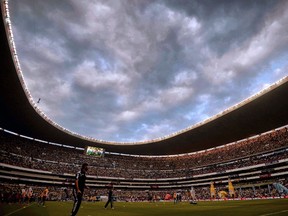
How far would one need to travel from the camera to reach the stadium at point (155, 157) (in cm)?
4031

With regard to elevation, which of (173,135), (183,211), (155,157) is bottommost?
(183,211)

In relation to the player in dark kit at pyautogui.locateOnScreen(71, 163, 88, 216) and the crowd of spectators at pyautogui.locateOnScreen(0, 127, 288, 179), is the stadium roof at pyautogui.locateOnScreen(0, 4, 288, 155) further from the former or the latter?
the player in dark kit at pyautogui.locateOnScreen(71, 163, 88, 216)

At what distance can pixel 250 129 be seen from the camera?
56656 millimetres

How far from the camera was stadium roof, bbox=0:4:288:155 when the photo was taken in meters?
33.6

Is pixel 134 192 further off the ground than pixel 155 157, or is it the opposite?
pixel 155 157

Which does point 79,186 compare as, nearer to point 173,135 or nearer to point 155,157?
point 173,135

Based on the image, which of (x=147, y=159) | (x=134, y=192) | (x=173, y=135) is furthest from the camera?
(x=147, y=159)

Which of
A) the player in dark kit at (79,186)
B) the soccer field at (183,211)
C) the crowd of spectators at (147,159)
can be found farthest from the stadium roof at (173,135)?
the player in dark kit at (79,186)

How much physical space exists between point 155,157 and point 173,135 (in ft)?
101

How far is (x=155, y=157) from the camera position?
295 ft

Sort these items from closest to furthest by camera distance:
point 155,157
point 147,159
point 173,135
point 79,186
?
point 79,186
point 173,135
point 147,159
point 155,157

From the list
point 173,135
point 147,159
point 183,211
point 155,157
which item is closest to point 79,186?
point 183,211

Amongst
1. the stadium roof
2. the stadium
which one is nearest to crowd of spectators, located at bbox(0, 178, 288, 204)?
the stadium

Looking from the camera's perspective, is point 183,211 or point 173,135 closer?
point 183,211
